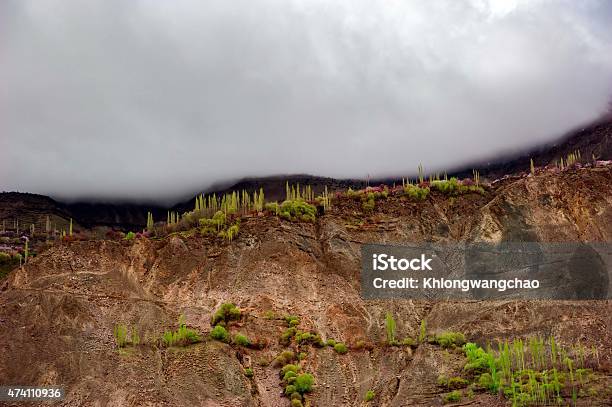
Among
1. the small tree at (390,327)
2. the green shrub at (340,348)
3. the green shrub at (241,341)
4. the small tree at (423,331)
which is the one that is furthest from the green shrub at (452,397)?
the green shrub at (241,341)

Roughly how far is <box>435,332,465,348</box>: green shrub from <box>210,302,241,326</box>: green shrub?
44.1 feet

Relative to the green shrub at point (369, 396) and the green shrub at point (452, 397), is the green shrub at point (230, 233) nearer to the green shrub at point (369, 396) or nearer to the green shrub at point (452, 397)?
Answer: the green shrub at point (369, 396)

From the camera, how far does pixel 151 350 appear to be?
53.1 metres

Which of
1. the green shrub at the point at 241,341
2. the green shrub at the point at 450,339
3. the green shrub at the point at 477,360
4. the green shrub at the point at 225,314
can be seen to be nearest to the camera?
the green shrub at the point at 477,360

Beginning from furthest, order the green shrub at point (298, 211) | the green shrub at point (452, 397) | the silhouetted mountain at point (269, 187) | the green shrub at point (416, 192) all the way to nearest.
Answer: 1. the silhouetted mountain at point (269, 187)
2. the green shrub at point (416, 192)
3. the green shrub at point (298, 211)
4. the green shrub at point (452, 397)

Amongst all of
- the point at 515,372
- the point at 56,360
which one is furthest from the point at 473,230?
the point at 56,360

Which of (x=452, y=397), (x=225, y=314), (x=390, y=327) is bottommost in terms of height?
(x=452, y=397)

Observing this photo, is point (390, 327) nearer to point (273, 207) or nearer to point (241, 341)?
point (241, 341)

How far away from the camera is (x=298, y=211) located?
218ft

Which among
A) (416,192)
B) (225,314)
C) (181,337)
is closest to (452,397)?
(225,314)

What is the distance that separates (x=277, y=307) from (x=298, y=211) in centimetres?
1058

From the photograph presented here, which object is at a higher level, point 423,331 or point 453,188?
point 453,188

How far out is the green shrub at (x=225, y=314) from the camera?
185 feet

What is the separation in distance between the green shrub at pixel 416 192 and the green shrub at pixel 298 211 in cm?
769
